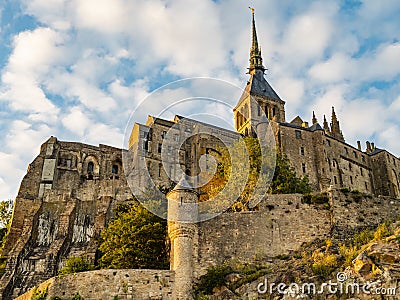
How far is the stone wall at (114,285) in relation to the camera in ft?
87.7

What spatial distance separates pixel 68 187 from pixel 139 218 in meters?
28.7

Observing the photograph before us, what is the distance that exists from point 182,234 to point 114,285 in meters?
4.95

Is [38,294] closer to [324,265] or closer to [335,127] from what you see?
[324,265]

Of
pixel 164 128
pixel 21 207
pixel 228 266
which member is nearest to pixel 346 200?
pixel 228 266

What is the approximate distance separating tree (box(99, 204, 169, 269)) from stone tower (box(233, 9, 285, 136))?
4367 cm

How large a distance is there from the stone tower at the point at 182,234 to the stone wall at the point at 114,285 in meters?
0.69

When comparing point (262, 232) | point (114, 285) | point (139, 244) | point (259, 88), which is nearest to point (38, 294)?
point (114, 285)

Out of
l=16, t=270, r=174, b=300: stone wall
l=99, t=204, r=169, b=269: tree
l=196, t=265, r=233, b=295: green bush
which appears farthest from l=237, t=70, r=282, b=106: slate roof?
l=16, t=270, r=174, b=300: stone wall

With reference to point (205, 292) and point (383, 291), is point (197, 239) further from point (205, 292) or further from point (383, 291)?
point (383, 291)

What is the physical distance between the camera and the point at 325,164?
61.1 meters

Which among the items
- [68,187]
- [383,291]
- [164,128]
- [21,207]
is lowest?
[383,291]

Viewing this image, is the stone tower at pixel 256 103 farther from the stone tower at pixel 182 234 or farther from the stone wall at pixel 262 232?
the stone tower at pixel 182 234

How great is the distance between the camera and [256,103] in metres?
83.6

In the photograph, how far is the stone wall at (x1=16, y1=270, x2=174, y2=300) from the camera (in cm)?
2673
